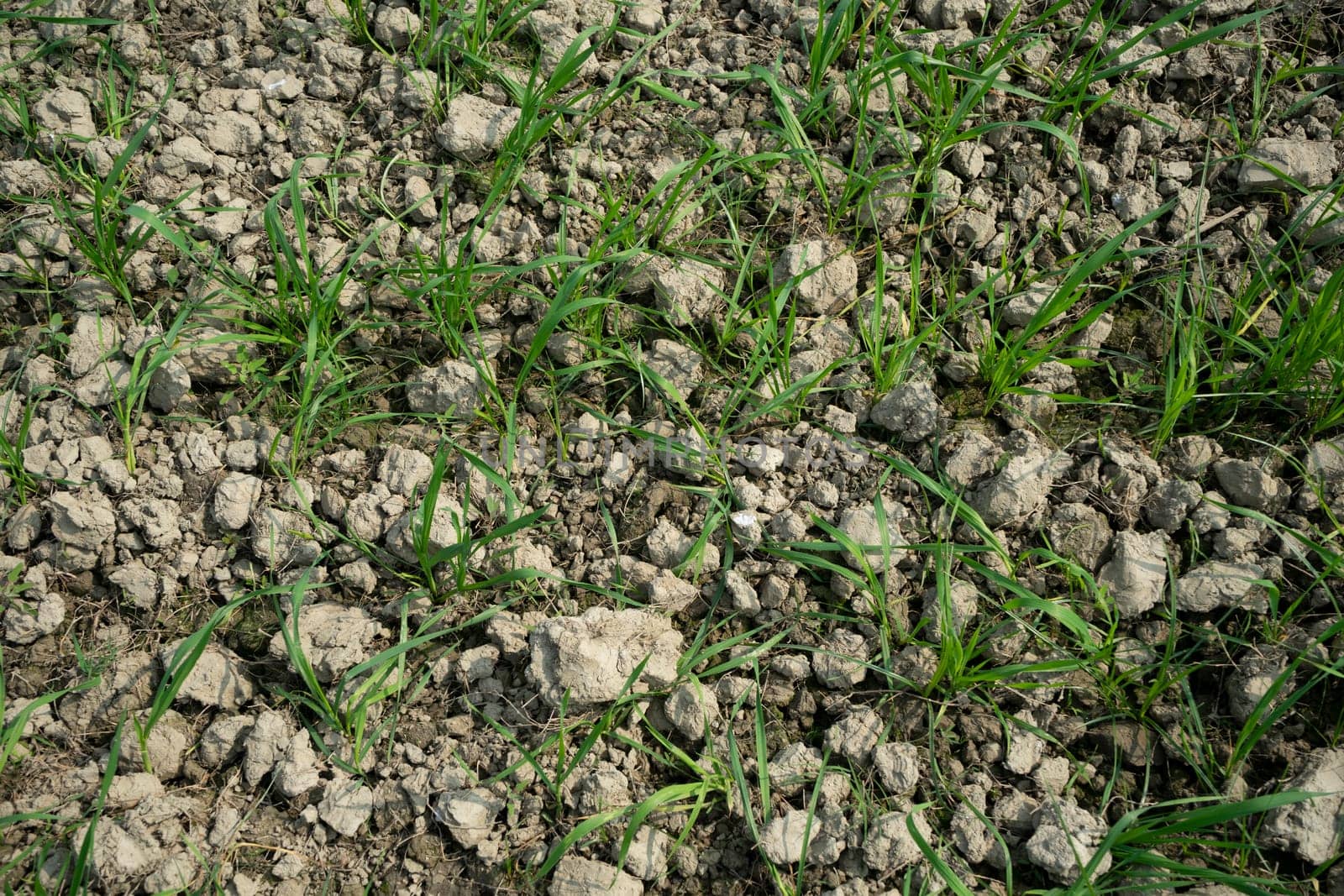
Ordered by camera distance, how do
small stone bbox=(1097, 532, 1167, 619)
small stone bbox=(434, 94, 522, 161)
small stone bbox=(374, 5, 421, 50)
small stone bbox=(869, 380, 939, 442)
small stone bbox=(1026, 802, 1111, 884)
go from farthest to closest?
small stone bbox=(374, 5, 421, 50)
small stone bbox=(434, 94, 522, 161)
small stone bbox=(869, 380, 939, 442)
small stone bbox=(1097, 532, 1167, 619)
small stone bbox=(1026, 802, 1111, 884)

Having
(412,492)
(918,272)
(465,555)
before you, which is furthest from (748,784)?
(918,272)

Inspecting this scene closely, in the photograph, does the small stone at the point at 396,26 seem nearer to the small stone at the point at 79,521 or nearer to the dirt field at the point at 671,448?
the dirt field at the point at 671,448

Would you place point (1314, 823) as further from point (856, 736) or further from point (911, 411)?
point (911, 411)

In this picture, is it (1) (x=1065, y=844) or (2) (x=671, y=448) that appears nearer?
(1) (x=1065, y=844)

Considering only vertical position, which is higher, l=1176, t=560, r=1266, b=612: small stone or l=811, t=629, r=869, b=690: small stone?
l=1176, t=560, r=1266, b=612: small stone

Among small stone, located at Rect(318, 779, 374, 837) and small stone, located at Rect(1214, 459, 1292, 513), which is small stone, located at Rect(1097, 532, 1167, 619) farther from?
small stone, located at Rect(318, 779, 374, 837)

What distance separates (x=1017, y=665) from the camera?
5.34 feet

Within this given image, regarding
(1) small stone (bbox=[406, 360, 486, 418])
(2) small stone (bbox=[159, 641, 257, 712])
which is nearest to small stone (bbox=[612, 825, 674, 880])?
(2) small stone (bbox=[159, 641, 257, 712])

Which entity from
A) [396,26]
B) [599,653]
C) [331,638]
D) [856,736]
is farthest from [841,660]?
[396,26]

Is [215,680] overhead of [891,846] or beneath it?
beneath

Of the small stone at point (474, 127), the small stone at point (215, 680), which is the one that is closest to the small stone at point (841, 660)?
the small stone at point (215, 680)

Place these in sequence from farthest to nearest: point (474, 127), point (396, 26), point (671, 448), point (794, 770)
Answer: point (396, 26) → point (474, 127) → point (671, 448) → point (794, 770)

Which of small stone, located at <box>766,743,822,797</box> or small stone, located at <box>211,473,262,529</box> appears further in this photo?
small stone, located at <box>211,473,262,529</box>

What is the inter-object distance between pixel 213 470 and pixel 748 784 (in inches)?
48.0
